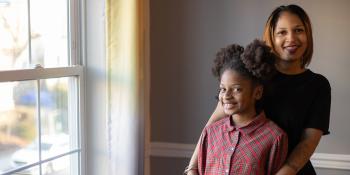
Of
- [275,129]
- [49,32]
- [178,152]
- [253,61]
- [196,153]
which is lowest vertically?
[178,152]

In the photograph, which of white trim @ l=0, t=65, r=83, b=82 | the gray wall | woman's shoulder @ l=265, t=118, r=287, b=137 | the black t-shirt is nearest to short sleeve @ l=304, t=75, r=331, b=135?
the black t-shirt

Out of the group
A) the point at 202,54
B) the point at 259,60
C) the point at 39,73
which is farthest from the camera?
the point at 202,54

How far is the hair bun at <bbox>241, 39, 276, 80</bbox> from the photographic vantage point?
146cm

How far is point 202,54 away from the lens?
2.33m

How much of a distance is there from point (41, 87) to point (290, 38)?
1.00 m

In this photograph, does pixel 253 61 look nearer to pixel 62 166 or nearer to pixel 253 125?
pixel 253 125

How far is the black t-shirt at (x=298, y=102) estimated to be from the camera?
5.04ft

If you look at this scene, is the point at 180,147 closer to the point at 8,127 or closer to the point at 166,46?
the point at 166,46

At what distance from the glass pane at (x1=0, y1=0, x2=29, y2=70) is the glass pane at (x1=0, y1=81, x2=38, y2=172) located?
8 centimetres

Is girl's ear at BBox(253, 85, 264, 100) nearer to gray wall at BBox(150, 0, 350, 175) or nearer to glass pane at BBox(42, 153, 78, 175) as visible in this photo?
→ gray wall at BBox(150, 0, 350, 175)

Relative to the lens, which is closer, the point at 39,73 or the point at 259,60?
the point at 259,60

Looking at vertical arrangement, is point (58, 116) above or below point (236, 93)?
below

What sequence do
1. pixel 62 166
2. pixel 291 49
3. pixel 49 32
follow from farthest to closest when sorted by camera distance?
1. pixel 62 166
2. pixel 49 32
3. pixel 291 49

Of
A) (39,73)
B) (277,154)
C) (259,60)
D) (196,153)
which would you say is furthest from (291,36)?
(39,73)
